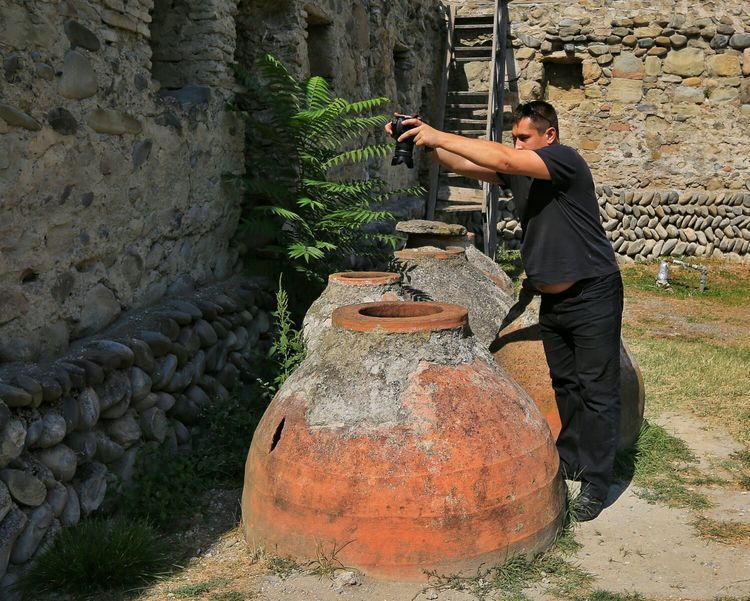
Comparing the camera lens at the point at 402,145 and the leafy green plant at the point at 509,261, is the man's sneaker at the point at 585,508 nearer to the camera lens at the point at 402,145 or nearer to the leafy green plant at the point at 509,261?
the camera lens at the point at 402,145

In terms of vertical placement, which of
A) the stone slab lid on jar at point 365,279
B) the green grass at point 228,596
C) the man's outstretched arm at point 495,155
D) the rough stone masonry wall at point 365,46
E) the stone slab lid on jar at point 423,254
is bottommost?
the green grass at point 228,596


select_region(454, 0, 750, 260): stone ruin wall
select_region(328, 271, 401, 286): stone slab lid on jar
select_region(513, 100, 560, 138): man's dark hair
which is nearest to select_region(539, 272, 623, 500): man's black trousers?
select_region(513, 100, 560, 138): man's dark hair

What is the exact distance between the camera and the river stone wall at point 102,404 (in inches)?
117

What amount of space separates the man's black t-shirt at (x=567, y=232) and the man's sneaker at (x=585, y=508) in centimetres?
97

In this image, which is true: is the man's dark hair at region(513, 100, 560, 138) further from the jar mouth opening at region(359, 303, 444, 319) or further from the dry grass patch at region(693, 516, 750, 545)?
the dry grass patch at region(693, 516, 750, 545)

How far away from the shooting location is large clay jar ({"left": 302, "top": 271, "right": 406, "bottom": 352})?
14.8 feet

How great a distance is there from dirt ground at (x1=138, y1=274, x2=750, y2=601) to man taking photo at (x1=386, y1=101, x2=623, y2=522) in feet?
0.77

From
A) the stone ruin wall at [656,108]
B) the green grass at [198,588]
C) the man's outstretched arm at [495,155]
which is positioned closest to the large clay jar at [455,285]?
the man's outstretched arm at [495,155]

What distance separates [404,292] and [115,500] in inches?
79.2

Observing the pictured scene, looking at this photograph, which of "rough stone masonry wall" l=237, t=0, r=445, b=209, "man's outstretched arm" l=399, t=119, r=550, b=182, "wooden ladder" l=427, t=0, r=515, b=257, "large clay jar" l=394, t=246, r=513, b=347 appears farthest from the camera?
"wooden ladder" l=427, t=0, r=515, b=257

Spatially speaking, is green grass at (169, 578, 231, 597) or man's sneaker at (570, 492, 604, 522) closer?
green grass at (169, 578, 231, 597)

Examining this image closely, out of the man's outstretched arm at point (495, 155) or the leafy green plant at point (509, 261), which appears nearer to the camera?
the man's outstretched arm at point (495, 155)

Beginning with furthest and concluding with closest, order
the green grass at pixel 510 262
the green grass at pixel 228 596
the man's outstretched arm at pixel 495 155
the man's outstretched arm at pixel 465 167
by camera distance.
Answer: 1. the green grass at pixel 510 262
2. the man's outstretched arm at pixel 465 167
3. the man's outstretched arm at pixel 495 155
4. the green grass at pixel 228 596

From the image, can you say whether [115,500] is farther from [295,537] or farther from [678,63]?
Answer: [678,63]
